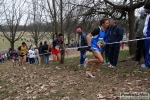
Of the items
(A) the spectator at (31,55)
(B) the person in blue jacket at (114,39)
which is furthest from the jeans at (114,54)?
(A) the spectator at (31,55)

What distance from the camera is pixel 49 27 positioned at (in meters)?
32.8

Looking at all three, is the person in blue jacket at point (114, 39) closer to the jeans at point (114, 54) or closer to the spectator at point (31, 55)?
the jeans at point (114, 54)

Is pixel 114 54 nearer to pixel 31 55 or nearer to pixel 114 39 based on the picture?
pixel 114 39

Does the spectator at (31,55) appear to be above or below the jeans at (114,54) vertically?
below

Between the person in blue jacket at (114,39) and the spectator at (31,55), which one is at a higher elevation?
the person in blue jacket at (114,39)

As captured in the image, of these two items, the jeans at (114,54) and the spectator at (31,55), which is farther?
the spectator at (31,55)

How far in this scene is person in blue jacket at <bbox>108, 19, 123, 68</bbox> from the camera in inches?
357

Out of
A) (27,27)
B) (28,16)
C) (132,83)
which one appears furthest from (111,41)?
(27,27)

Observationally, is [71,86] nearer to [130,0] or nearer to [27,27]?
[130,0]

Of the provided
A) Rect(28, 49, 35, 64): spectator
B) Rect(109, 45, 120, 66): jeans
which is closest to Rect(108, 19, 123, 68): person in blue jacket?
Rect(109, 45, 120, 66): jeans

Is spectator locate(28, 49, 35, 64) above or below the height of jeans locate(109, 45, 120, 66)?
below

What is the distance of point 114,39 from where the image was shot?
30.5ft

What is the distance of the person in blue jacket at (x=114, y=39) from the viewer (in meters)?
9.06

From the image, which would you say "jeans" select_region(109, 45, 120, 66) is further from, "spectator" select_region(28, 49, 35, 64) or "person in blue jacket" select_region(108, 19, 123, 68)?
"spectator" select_region(28, 49, 35, 64)
